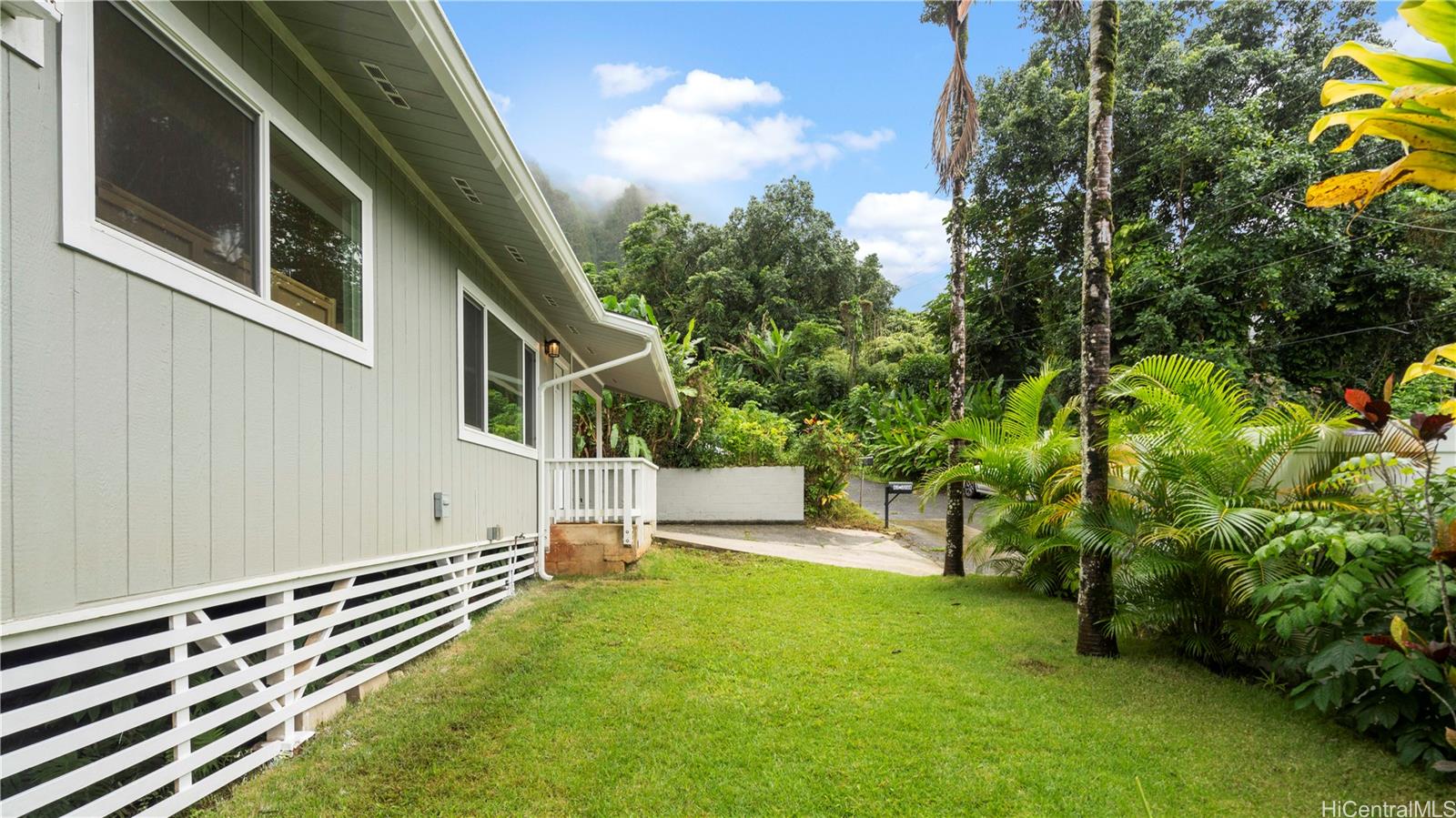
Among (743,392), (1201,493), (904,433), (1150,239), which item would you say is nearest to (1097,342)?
(1201,493)

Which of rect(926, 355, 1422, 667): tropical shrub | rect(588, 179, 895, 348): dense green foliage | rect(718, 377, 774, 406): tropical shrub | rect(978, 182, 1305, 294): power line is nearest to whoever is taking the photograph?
rect(926, 355, 1422, 667): tropical shrub

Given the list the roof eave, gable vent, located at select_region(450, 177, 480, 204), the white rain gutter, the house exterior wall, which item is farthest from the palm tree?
the house exterior wall

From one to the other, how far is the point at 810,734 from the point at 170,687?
2.62 meters

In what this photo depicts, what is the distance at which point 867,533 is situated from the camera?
504 inches

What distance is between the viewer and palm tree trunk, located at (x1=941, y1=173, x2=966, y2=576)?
789cm

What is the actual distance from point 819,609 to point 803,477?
764cm

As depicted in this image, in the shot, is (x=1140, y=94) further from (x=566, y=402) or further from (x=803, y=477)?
(x=566, y=402)

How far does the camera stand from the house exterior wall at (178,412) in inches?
75.8

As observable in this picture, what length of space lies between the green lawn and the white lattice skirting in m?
0.22

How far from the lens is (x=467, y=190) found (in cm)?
481

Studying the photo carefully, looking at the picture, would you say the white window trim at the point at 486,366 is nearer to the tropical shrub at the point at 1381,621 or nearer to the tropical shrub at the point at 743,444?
the tropical shrub at the point at 1381,621

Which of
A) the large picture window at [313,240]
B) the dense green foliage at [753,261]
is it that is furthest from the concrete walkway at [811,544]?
the dense green foliage at [753,261]

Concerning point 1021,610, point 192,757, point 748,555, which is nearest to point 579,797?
point 192,757

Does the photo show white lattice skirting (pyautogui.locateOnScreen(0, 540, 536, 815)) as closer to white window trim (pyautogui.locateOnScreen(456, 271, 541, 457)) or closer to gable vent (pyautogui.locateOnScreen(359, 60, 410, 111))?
white window trim (pyautogui.locateOnScreen(456, 271, 541, 457))
